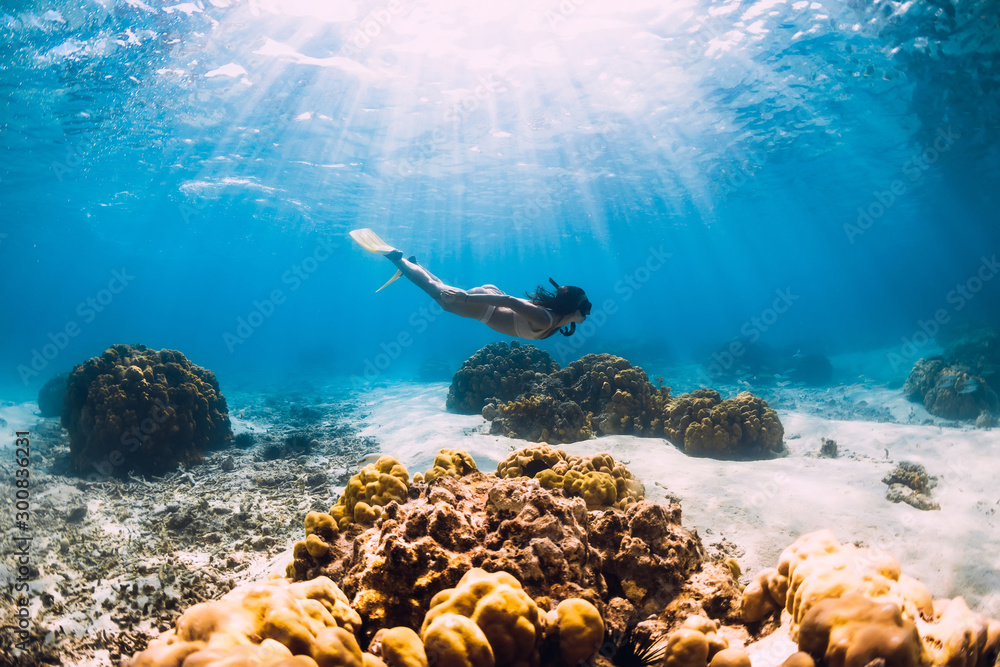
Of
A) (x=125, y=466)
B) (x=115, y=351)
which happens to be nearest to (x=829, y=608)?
(x=125, y=466)

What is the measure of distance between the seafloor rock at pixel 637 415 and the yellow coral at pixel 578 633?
7.55 m

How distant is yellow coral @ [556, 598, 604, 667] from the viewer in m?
2.18

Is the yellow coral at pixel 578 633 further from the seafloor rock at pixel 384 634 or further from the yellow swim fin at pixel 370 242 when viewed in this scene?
the yellow swim fin at pixel 370 242

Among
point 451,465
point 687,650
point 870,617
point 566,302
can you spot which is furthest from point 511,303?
point 870,617

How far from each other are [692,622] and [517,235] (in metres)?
49.6

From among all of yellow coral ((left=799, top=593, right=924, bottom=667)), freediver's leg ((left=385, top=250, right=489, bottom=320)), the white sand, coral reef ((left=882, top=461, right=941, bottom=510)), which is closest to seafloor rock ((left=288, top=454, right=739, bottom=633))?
yellow coral ((left=799, top=593, right=924, bottom=667))

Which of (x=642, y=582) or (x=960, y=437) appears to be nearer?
(x=642, y=582)

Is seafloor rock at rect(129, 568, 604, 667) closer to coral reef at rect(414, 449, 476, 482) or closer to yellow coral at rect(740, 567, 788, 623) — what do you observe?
yellow coral at rect(740, 567, 788, 623)

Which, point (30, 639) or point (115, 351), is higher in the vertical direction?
point (30, 639)

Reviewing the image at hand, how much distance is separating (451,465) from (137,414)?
857cm

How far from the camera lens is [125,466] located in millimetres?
8734

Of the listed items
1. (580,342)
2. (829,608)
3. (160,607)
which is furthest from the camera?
(580,342)

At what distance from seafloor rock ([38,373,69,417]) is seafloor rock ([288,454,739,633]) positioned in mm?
18814

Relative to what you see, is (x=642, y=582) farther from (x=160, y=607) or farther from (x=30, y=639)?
(x=30, y=639)
